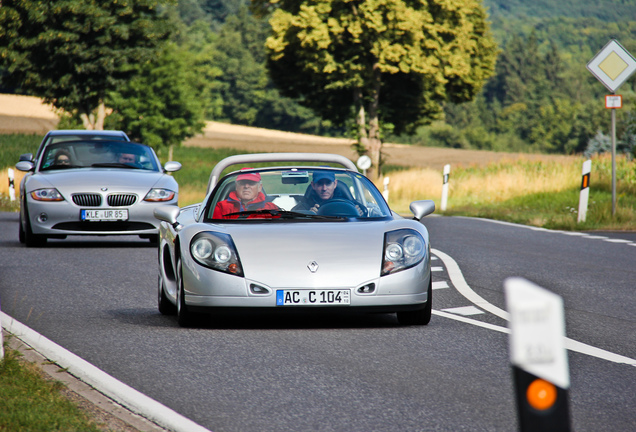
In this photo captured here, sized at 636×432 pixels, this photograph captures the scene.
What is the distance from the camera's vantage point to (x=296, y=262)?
717cm

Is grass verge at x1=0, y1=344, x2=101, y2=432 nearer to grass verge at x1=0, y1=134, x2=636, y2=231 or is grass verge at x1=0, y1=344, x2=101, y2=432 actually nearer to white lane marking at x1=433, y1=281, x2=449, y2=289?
white lane marking at x1=433, y1=281, x2=449, y2=289

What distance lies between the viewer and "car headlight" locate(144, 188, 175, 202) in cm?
1410

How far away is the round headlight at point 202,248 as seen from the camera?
7.30 m

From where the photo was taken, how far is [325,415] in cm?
A: 486

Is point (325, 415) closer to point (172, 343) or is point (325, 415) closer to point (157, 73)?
point (172, 343)

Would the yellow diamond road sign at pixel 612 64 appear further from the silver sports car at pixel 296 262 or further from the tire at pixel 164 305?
the tire at pixel 164 305

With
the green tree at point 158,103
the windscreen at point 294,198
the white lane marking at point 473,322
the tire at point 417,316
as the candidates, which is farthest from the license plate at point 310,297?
the green tree at point 158,103

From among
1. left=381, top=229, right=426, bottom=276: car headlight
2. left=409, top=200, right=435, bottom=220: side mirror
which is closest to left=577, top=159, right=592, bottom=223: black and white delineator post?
left=409, top=200, right=435, bottom=220: side mirror

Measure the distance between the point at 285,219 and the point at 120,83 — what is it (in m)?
39.7

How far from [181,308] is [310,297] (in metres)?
1.02

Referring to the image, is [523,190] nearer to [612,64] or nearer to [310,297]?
[612,64]

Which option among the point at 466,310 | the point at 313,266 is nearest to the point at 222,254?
the point at 313,266

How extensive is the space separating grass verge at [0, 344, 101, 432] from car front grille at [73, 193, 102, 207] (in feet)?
26.6

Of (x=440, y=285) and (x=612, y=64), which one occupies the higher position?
(x=612, y=64)
